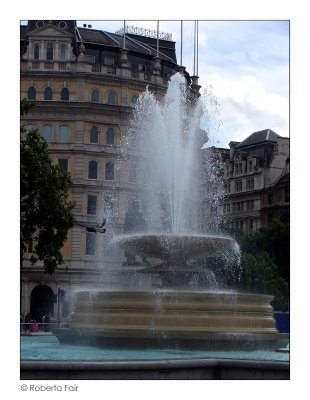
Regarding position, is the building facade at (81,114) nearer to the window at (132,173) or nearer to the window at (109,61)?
the window at (109,61)

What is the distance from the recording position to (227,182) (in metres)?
63.0

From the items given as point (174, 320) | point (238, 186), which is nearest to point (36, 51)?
point (238, 186)

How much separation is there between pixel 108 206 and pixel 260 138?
11.6m

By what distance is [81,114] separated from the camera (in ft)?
177

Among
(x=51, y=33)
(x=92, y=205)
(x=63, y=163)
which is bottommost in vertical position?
(x=92, y=205)

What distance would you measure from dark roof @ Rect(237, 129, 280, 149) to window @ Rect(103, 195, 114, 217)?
902 cm

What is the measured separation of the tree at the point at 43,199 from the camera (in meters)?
32.8

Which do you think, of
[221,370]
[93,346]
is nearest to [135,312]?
[93,346]

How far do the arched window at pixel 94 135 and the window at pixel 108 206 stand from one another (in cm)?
483

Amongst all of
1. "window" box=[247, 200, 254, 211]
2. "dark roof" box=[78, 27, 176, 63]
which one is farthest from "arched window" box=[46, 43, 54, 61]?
"window" box=[247, 200, 254, 211]

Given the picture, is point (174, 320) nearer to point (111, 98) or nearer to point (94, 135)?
point (94, 135)

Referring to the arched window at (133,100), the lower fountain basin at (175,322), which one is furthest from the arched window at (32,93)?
the lower fountain basin at (175,322)

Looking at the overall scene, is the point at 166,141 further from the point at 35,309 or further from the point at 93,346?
the point at 35,309

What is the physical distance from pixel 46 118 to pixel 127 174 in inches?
362
